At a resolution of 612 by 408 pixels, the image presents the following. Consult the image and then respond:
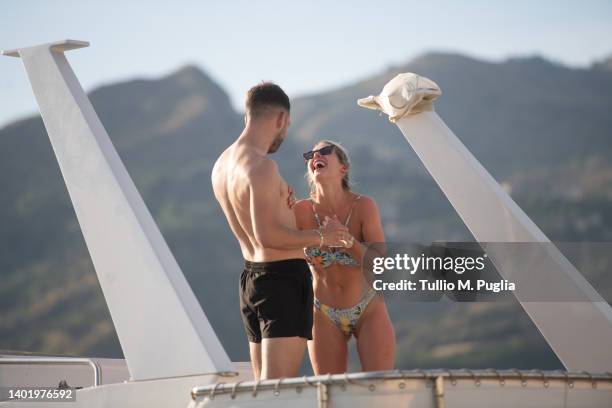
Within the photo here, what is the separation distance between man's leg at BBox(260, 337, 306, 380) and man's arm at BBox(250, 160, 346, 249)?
1.94 feet

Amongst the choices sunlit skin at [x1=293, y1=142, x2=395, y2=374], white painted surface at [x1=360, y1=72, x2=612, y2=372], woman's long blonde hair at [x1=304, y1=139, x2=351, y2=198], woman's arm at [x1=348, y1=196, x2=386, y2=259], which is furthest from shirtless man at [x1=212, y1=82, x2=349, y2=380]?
white painted surface at [x1=360, y1=72, x2=612, y2=372]

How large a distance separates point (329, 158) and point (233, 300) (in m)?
112

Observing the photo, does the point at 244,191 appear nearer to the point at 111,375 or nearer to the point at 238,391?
the point at 238,391

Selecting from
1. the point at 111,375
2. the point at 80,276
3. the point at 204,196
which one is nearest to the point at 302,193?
the point at 204,196

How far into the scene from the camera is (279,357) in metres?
6.36

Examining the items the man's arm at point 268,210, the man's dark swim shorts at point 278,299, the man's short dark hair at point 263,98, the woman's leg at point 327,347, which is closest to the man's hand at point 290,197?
the man's arm at point 268,210

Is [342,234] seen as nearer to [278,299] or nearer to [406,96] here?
[278,299]

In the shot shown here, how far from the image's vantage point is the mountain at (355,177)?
4456 inches

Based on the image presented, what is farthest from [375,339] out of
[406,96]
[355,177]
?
[355,177]

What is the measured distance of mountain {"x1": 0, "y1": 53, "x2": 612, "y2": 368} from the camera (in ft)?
371

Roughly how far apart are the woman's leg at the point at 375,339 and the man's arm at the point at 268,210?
50.8 inches

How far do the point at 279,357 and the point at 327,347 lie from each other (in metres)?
1.18

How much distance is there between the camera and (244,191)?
6.40 m

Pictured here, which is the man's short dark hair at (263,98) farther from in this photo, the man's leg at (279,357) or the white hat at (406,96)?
the white hat at (406,96)
